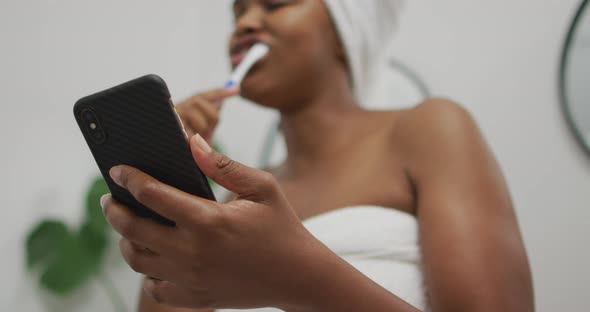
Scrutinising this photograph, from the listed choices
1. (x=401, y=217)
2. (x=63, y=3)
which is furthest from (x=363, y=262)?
(x=63, y=3)

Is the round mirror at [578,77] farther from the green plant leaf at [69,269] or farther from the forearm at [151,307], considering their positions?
the green plant leaf at [69,269]

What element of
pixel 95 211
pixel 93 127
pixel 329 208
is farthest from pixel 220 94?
pixel 95 211

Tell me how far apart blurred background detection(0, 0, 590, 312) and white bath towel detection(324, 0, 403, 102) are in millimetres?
124

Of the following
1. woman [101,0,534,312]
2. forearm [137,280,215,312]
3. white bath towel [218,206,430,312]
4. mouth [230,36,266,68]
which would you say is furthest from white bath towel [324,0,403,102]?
forearm [137,280,215,312]

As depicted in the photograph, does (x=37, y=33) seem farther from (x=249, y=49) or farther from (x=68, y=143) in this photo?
(x=249, y=49)

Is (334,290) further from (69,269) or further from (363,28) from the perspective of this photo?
(69,269)

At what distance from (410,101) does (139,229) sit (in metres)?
0.78

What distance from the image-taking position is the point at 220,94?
0.62 meters

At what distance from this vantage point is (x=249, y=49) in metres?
0.64

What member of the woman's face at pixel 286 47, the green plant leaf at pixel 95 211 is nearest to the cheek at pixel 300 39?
the woman's face at pixel 286 47

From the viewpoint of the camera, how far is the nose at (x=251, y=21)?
64 cm

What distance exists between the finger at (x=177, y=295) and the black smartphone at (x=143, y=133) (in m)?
0.05

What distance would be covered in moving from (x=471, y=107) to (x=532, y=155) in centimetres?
14

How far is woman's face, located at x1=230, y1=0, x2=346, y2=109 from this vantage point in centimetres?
62
